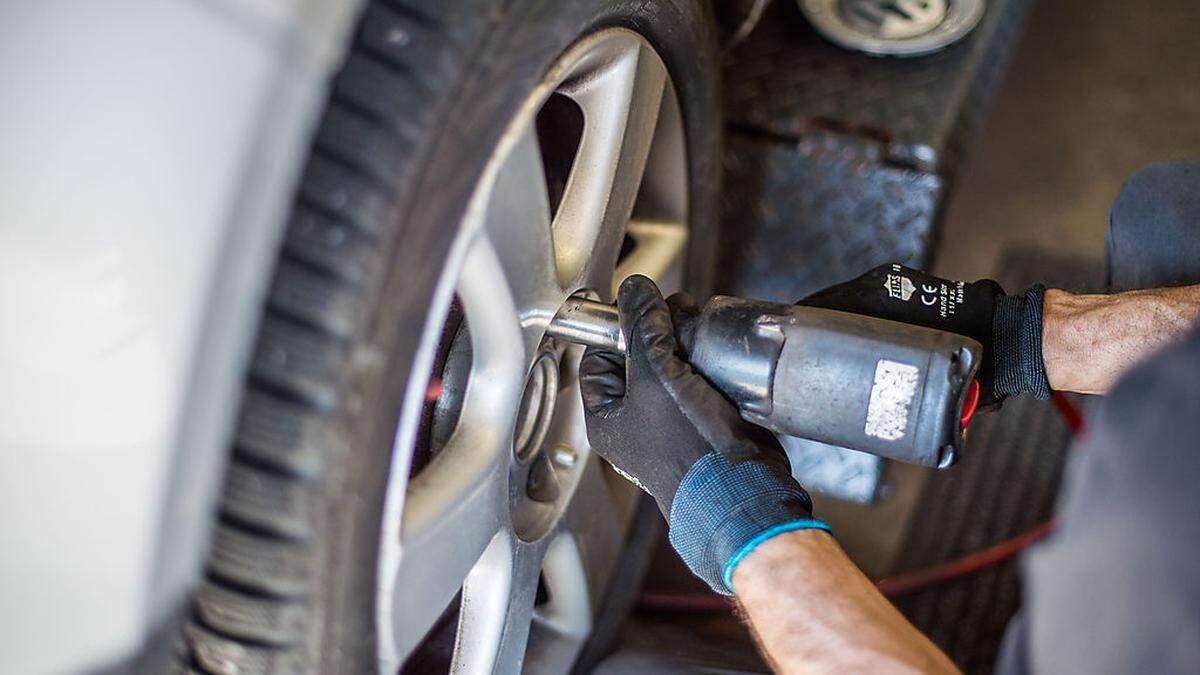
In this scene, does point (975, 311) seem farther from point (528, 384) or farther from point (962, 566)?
point (962, 566)

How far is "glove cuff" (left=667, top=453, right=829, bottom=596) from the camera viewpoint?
860 mm

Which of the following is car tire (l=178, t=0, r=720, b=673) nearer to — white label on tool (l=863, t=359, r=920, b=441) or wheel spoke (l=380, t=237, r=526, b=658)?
wheel spoke (l=380, t=237, r=526, b=658)

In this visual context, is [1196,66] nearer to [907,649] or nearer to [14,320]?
[907,649]

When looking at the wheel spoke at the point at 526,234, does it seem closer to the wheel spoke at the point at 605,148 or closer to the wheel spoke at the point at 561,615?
the wheel spoke at the point at 605,148

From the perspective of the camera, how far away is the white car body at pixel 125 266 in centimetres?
54

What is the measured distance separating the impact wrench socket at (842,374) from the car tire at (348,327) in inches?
11.2

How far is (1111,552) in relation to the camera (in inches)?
20.6

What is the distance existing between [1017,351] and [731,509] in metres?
0.41

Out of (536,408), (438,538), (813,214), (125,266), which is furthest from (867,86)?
(125,266)

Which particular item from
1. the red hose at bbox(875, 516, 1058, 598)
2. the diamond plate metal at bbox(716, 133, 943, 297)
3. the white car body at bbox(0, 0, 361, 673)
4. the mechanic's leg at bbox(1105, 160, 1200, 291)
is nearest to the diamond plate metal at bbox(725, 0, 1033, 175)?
the diamond plate metal at bbox(716, 133, 943, 297)

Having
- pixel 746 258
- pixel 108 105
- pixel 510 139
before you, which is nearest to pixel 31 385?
pixel 108 105

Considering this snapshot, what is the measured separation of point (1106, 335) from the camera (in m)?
1.12

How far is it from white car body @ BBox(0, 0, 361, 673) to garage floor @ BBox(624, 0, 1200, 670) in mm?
1377

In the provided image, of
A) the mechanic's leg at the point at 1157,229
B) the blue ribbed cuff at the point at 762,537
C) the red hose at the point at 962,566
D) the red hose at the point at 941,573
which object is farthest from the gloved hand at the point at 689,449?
the red hose at the point at 962,566
